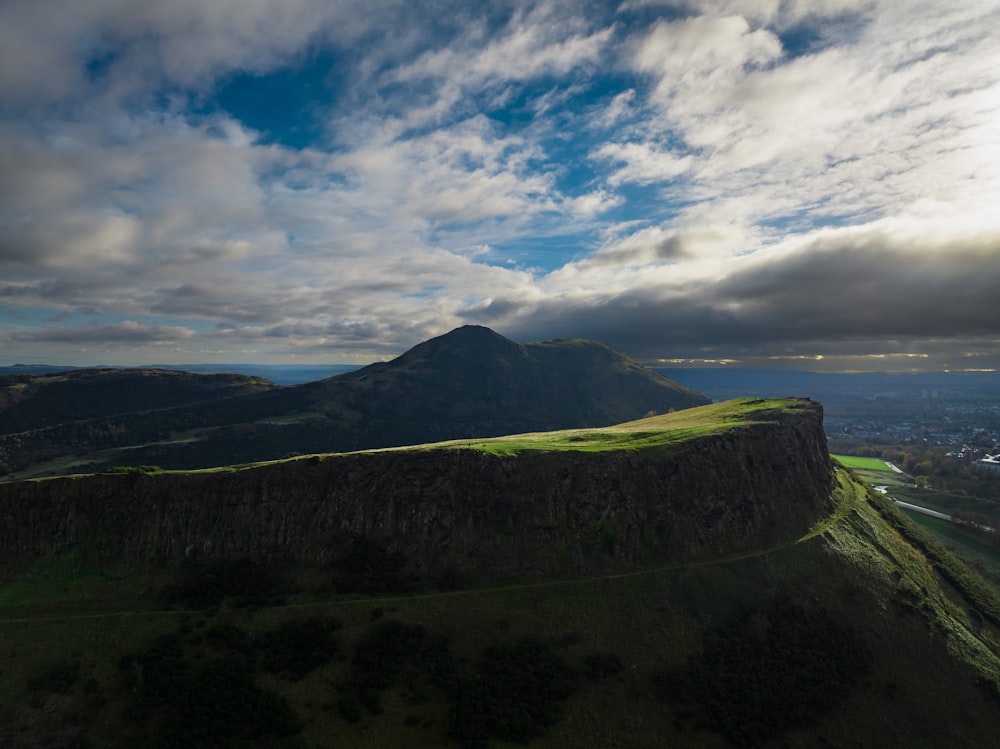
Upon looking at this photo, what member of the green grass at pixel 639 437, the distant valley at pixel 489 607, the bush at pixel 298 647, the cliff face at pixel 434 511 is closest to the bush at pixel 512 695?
the distant valley at pixel 489 607

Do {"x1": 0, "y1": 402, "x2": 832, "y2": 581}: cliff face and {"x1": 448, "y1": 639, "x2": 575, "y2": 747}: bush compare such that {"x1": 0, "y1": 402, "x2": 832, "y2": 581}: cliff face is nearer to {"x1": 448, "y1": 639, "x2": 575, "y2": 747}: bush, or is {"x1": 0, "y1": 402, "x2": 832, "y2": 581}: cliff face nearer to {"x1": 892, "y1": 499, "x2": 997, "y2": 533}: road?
{"x1": 448, "y1": 639, "x2": 575, "y2": 747}: bush

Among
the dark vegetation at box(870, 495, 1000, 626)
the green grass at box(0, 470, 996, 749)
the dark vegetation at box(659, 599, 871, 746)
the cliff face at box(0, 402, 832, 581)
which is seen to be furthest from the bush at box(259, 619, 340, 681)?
the dark vegetation at box(870, 495, 1000, 626)

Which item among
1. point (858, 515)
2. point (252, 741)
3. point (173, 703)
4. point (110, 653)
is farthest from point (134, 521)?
point (858, 515)

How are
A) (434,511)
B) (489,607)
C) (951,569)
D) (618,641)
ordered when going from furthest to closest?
1. (951,569)
2. (434,511)
3. (489,607)
4. (618,641)

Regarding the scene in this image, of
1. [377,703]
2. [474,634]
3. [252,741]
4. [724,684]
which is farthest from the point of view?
[474,634]

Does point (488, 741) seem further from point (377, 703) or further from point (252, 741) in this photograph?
point (252, 741)

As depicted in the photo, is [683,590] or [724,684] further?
[683,590]

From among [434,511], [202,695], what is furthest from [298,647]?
[434,511]

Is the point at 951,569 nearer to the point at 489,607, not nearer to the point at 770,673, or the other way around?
the point at 770,673
